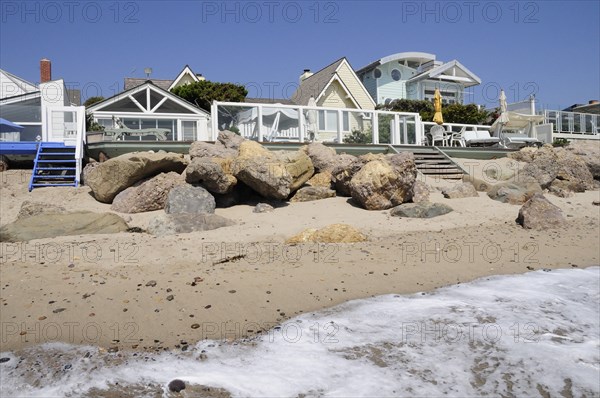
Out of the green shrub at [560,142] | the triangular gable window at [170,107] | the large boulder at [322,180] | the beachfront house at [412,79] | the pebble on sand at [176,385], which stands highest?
the beachfront house at [412,79]

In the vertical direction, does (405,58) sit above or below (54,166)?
above

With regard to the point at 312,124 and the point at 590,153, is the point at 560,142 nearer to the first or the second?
the point at 590,153

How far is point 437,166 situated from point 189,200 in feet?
26.3

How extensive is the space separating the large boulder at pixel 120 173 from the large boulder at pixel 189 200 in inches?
43.8

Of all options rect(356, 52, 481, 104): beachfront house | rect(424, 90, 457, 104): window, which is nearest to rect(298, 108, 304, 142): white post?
rect(356, 52, 481, 104): beachfront house

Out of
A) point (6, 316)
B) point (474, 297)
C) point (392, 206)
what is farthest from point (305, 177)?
point (6, 316)

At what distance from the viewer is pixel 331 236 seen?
21.6ft

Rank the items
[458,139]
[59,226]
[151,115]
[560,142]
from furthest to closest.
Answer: [560,142]
[458,139]
[151,115]
[59,226]

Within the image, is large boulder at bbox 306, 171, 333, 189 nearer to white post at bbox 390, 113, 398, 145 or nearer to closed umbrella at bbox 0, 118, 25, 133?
white post at bbox 390, 113, 398, 145

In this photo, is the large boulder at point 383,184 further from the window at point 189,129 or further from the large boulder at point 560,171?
the window at point 189,129

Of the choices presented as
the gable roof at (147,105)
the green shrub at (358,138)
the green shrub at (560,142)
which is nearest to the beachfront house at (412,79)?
the green shrub at (560,142)

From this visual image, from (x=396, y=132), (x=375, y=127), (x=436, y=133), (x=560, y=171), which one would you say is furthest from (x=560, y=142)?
(x=375, y=127)

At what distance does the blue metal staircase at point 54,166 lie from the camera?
34.4 feet

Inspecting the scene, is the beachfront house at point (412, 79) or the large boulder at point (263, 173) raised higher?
the beachfront house at point (412, 79)
